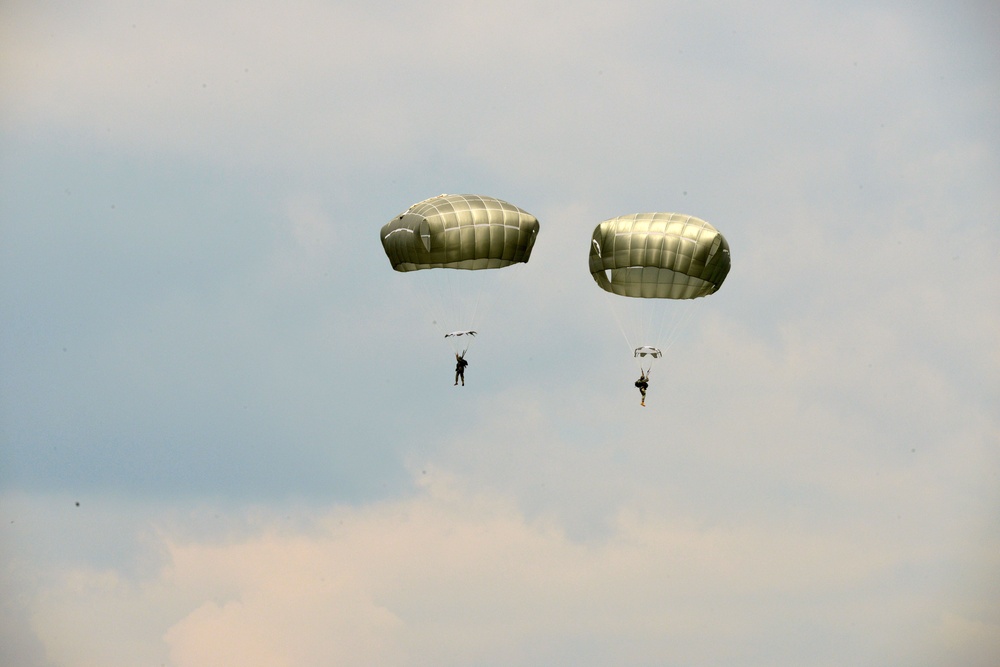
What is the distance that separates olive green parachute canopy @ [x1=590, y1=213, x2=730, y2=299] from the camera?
11156 cm

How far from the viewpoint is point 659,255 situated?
11150 cm

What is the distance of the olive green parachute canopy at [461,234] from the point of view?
111000 mm

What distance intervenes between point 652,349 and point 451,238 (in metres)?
9.82

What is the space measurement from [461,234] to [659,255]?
828cm

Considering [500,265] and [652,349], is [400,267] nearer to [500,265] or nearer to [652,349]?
[500,265]

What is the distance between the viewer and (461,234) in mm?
111188

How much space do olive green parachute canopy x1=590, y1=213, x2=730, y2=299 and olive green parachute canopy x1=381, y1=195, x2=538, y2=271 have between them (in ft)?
11.5

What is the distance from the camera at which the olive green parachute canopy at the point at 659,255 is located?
111562 mm

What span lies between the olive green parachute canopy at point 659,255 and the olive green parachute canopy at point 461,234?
3518 millimetres

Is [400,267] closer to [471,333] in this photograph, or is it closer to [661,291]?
[471,333]

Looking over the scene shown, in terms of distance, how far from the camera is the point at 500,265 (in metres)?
113

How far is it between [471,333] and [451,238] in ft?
14.5

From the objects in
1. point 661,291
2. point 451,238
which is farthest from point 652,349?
point 451,238

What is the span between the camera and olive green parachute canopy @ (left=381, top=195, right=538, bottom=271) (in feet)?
364
